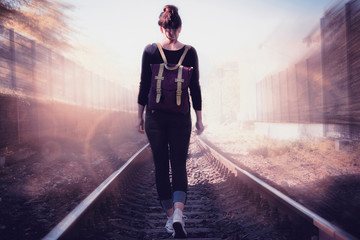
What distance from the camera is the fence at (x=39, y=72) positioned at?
6846 millimetres

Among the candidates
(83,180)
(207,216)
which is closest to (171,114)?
(207,216)

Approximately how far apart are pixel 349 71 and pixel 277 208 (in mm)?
7529

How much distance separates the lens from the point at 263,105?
18.6 meters

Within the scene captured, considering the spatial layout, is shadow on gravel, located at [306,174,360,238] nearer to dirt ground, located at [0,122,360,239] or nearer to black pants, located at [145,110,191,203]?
dirt ground, located at [0,122,360,239]

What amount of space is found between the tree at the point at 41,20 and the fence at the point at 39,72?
13.2ft

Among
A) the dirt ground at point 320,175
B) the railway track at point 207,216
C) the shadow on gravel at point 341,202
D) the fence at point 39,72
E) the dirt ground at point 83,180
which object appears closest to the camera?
the railway track at point 207,216

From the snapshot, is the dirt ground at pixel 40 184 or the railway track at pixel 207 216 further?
the dirt ground at pixel 40 184

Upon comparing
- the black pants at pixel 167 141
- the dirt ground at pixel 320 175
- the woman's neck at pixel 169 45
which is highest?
the woman's neck at pixel 169 45

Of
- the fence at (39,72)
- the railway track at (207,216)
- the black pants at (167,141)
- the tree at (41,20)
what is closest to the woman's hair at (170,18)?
the black pants at (167,141)

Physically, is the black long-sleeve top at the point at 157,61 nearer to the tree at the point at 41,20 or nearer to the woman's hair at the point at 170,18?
the woman's hair at the point at 170,18

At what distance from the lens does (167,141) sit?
2.39 meters

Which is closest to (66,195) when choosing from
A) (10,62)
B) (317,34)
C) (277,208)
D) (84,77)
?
(277,208)

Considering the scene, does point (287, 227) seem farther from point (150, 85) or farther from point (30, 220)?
point (30, 220)

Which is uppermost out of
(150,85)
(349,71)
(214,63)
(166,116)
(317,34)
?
(214,63)
